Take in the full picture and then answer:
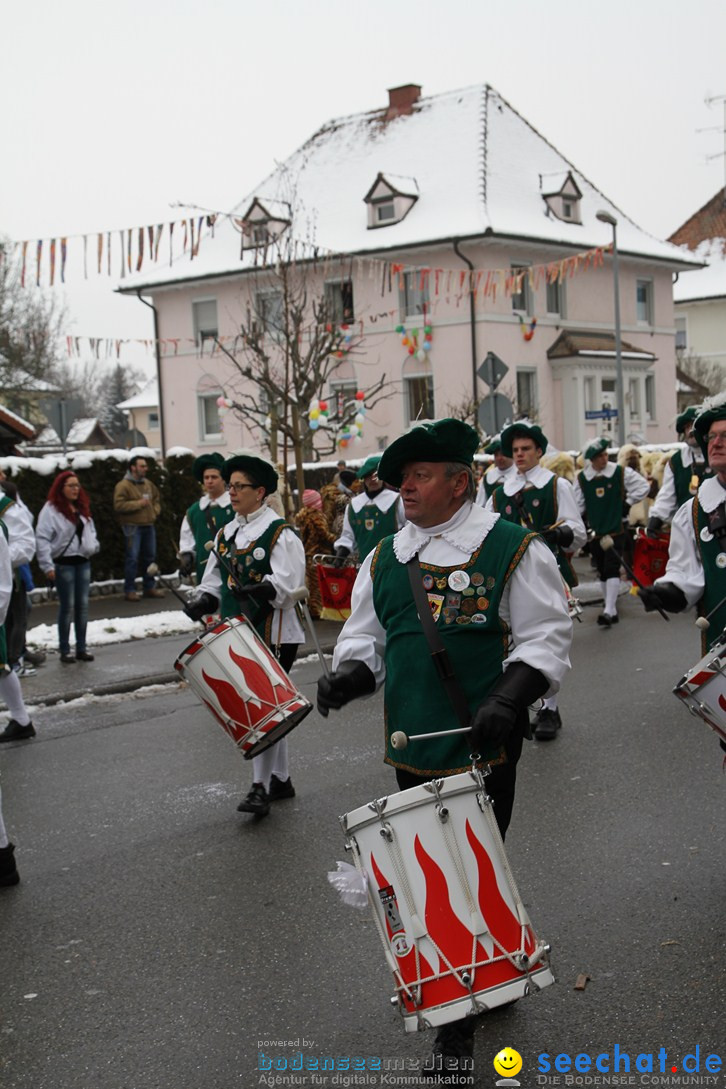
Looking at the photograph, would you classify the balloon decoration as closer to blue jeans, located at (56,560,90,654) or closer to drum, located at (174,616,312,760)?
blue jeans, located at (56,560,90,654)

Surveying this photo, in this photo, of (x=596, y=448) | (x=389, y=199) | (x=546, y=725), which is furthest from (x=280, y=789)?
(x=389, y=199)

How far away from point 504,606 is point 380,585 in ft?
1.36

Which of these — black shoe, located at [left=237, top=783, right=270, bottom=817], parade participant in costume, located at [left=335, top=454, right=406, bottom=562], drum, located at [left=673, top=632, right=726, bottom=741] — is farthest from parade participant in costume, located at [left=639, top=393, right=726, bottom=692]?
parade participant in costume, located at [left=335, top=454, right=406, bottom=562]

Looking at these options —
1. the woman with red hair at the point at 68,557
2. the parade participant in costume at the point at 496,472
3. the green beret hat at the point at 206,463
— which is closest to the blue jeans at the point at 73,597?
the woman with red hair at the point at 68,557

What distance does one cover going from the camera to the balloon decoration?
3678cm

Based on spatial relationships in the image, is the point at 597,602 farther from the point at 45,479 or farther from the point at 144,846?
the point at 144,846

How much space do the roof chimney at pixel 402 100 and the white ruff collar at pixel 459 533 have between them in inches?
1603

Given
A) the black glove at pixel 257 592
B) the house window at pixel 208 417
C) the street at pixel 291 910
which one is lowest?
the street at pixel 291 910

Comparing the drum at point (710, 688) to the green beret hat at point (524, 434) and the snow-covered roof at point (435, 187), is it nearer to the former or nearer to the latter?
the green beret hat at point (524, 434)

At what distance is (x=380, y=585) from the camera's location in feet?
13.0

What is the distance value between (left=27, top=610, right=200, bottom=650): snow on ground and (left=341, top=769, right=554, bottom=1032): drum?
33.1ft

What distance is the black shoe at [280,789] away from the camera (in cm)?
665

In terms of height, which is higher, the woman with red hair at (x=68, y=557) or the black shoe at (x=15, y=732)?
the woman with red hair at (x=68, y=557)

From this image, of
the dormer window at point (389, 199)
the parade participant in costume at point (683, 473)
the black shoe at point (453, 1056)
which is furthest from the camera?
the dormer window at point (389, 199)
